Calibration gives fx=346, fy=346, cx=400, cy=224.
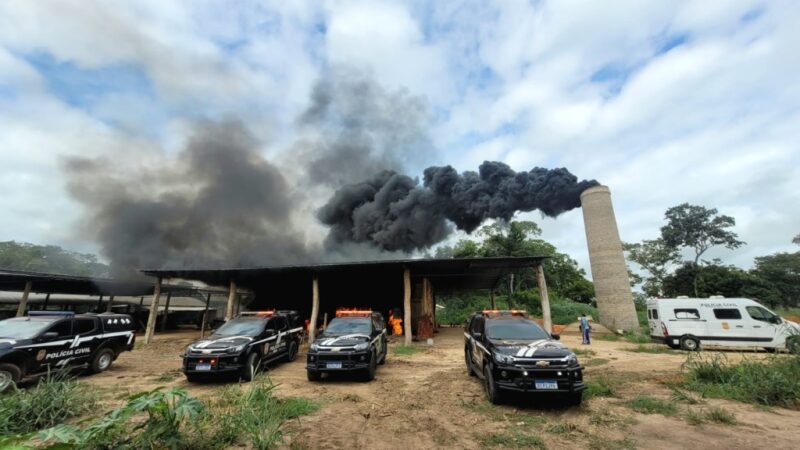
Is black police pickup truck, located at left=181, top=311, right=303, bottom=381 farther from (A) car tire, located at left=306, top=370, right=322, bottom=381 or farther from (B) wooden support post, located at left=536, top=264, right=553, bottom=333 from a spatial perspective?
(B) wooden support post, located at left=536, top=264, right=553, bottom=333

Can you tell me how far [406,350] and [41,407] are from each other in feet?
35.1

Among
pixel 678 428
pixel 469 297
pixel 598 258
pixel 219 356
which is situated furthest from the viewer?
pixel 469 297

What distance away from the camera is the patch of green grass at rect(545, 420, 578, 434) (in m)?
4.95

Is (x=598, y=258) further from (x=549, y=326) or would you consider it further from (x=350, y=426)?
(x=350, y=426)

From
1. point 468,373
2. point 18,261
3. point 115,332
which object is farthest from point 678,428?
point 18,261

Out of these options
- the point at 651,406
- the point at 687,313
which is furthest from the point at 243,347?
the point at 687,313

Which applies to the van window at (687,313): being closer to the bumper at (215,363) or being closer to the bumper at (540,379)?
the bumper at (540,379)

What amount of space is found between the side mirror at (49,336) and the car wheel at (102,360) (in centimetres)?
155

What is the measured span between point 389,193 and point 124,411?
27.8 metres

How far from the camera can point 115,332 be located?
10117 mm

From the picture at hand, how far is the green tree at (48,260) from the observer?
45.4m

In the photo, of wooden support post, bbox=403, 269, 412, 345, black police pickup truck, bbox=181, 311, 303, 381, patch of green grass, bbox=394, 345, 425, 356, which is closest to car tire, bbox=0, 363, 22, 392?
black police pickup truck, bbox=181, 311, 303, 381

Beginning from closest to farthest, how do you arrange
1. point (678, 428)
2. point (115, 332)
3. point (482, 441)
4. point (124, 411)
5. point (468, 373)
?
point (124, 411), point (482, 441), point (678, 428), point (468, 373), point (115, 332)

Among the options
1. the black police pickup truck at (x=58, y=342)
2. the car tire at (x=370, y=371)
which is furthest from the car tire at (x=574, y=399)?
the black police pickup truck at (x=58, y=342)
